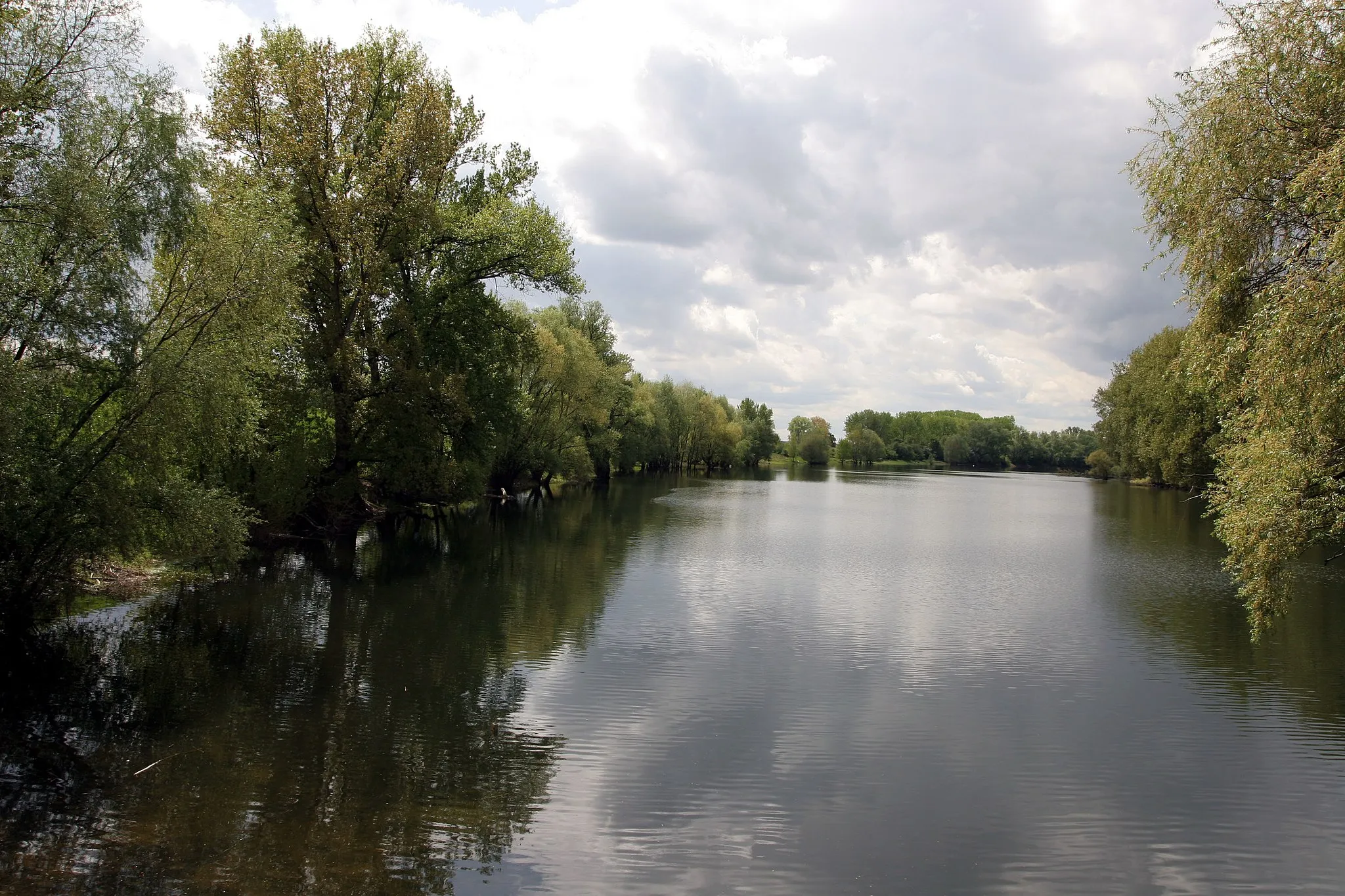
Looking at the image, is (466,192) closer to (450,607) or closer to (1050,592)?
(450,607)

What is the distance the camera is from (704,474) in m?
95.8

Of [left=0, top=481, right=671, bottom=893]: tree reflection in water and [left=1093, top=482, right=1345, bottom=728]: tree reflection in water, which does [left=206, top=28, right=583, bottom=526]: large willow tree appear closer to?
[left=0, top=481, right=671, bottom=893]: tree reflection in water

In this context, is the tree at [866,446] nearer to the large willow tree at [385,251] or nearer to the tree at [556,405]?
the tree at [556,405]

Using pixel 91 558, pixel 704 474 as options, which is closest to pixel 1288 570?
pixel 91 558

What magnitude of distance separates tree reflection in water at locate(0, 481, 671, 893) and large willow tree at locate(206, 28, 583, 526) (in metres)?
7.98

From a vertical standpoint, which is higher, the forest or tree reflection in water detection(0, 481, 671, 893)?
A: the forest

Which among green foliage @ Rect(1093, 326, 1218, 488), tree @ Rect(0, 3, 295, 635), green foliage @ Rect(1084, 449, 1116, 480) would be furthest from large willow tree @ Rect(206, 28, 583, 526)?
green foliage @ Rect(1084, 449, 1116, 480)

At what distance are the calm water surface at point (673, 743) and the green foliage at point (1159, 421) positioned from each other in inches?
1244

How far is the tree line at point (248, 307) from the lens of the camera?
11.7m

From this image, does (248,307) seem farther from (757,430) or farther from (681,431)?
(757,430)

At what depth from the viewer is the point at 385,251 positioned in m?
25.2

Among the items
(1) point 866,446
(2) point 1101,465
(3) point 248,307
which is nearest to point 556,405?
(3) point 248,307

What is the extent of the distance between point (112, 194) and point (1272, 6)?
1698 centimetres

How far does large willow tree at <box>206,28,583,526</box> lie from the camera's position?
945 inches
